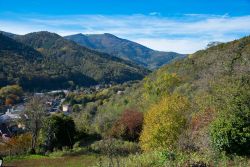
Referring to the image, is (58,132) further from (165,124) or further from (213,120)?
(213,120)

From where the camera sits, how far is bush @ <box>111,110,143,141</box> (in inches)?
1379

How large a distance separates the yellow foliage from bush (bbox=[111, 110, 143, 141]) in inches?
350

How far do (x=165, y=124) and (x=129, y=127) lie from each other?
35.4 ft

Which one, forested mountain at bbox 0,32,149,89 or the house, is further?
forested mountain at bbox 0,32,149,89

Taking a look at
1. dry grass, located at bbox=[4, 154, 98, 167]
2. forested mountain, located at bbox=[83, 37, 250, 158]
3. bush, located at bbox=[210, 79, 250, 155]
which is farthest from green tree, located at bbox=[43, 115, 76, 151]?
bush, located at bbox=[210, 79, 250, 155]

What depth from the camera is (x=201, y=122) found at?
686 inches

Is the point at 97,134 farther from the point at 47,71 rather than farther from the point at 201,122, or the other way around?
the point at 47,71

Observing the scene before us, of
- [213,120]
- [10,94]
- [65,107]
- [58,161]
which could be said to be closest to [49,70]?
[10,94]

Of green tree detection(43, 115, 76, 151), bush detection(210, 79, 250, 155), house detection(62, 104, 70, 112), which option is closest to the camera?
bush detection(210, 79, 250, 155)

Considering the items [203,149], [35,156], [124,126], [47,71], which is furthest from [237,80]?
[47,71]

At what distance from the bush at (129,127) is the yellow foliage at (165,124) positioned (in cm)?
890

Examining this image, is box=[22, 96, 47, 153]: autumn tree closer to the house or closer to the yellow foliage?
the yellow foliage

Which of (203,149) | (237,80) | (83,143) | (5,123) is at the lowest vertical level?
(5,123)

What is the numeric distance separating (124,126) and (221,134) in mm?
22605
